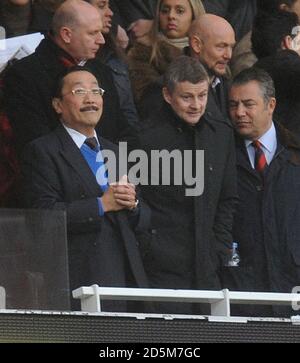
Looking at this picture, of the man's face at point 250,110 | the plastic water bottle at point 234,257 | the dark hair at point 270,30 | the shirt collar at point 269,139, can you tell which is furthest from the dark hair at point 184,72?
the plastic water bottle at point 234,257

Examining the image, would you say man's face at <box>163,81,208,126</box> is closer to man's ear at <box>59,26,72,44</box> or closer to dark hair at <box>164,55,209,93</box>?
dark hair at <box>164,55,209,93</box>

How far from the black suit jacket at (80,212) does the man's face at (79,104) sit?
0.09 metres

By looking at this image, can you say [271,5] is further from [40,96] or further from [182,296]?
[182,296]

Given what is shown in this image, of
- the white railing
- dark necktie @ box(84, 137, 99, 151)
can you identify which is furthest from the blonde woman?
the white railing

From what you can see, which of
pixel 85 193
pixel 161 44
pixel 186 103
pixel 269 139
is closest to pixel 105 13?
pixel 161 44

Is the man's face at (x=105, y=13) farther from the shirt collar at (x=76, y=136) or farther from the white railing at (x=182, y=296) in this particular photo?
the white railing at (x=182, y=296)

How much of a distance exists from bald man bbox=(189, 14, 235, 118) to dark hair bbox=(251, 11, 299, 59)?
0.58 ft

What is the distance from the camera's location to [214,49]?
8.97m

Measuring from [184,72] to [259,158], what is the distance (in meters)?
0.72

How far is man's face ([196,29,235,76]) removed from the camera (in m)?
8.95

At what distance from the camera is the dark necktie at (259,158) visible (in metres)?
9.00

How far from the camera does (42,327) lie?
7.64 metres
